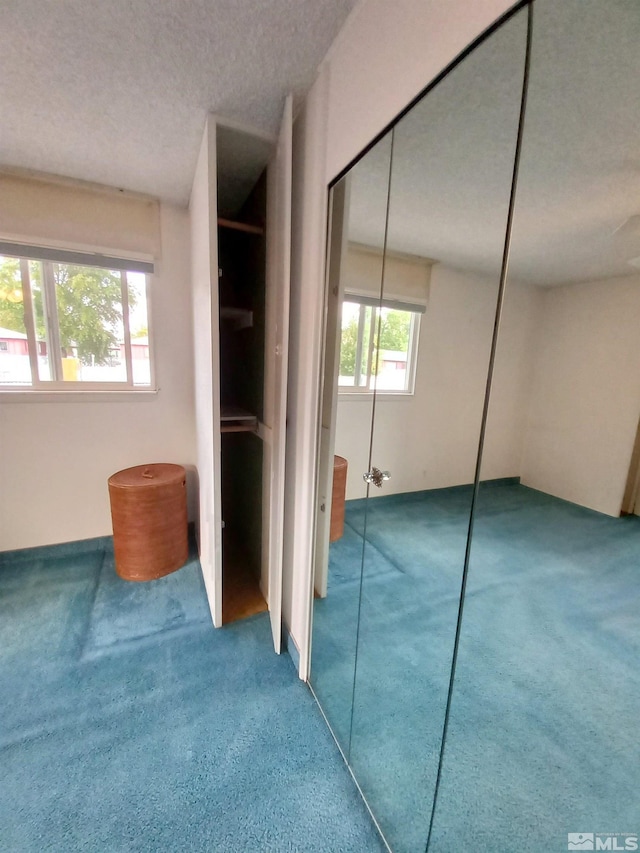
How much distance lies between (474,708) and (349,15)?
231 centimetres

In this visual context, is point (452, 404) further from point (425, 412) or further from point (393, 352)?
point (393, 352)

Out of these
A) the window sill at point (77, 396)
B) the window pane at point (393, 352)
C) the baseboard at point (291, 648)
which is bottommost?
the baseboard at point (291, 648)

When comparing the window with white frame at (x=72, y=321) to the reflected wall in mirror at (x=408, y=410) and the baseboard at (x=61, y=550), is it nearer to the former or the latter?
the baseboard at (x=61, y=550)

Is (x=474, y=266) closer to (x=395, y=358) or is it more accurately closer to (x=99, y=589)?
(x=395, y=358)

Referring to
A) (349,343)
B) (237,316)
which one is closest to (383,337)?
(349,343)

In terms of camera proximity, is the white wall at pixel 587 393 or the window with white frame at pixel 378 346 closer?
the white wall at pixel 587 393

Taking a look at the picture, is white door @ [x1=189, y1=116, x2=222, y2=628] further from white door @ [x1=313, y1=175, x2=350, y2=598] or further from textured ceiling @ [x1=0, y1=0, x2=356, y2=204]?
white door @ [x1=313, y1=175, x2=350, y2=598]

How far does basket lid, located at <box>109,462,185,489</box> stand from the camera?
2.12 metres

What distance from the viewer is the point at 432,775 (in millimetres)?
Answer: 1036

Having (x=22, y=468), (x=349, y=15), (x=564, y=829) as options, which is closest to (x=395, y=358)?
(x=349, y=15)

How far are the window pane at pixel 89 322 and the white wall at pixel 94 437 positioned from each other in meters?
0.22

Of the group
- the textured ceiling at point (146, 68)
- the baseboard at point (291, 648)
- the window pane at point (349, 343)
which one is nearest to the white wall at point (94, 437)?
the textured ceiling at point (146, 68)

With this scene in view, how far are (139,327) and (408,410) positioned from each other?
83.8 inches

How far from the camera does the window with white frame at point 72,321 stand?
6.79 feet
